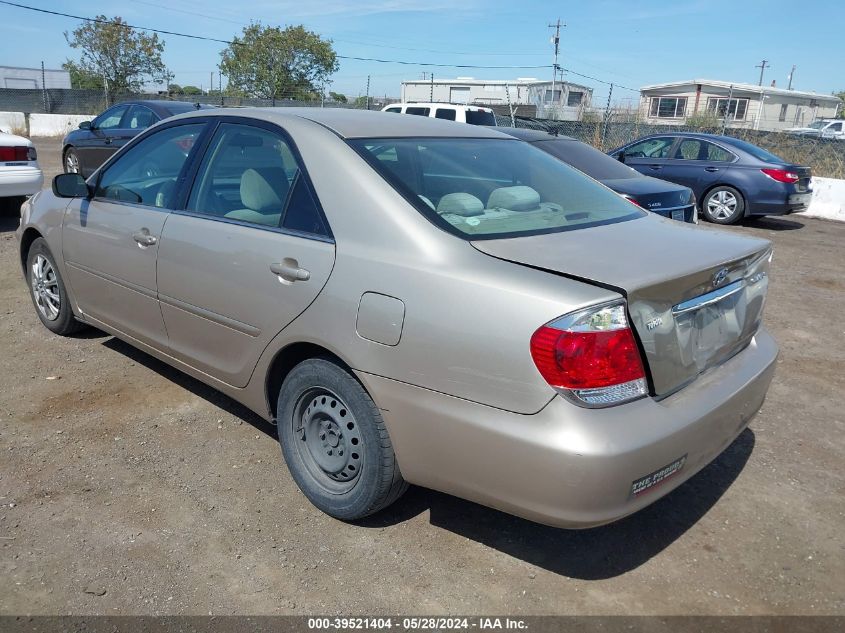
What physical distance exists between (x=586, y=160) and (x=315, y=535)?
589 centimetres

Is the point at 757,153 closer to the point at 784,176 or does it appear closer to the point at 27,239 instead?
the point at 784,176

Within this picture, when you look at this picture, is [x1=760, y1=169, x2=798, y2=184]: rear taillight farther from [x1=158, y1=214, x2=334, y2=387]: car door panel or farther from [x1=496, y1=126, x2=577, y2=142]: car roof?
[x1=158, y1=214, x2=334, y2=387]: car door panel

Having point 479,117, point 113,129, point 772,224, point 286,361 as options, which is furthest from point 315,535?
point 479,117

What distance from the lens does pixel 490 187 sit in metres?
3.20

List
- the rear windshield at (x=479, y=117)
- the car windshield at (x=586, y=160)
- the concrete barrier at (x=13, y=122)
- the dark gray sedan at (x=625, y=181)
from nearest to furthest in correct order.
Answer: the dark gray sedan at (x=625, y=181)
the car windshield at (x=586, y=160)
the rear windshield at (x=479, y=117)
the concrete barrier at (x=13, y=122)

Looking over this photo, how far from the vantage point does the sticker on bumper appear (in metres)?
2.37

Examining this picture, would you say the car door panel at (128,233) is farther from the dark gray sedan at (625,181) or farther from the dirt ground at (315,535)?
the dark gray sedan at (625,181)

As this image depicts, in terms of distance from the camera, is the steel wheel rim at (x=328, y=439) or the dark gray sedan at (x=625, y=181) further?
the dark gray sedan at (x=625, y=181)

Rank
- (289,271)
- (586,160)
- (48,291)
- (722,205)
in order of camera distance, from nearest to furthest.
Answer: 1. (289,271)
2. (48,291)
3. (586,160)
4. (722,205)

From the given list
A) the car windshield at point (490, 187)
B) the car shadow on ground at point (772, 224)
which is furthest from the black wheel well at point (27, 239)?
the car shadow on ground at point (772, 224)

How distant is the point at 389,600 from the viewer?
8.45 ft

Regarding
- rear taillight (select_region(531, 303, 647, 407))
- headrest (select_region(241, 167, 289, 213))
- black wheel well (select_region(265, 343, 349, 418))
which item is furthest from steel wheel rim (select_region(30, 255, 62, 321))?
rear taillight (select_region(531, 303, 647, 407))

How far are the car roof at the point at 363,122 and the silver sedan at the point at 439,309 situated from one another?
0.8 inches

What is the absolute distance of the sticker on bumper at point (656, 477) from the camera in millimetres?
2367
